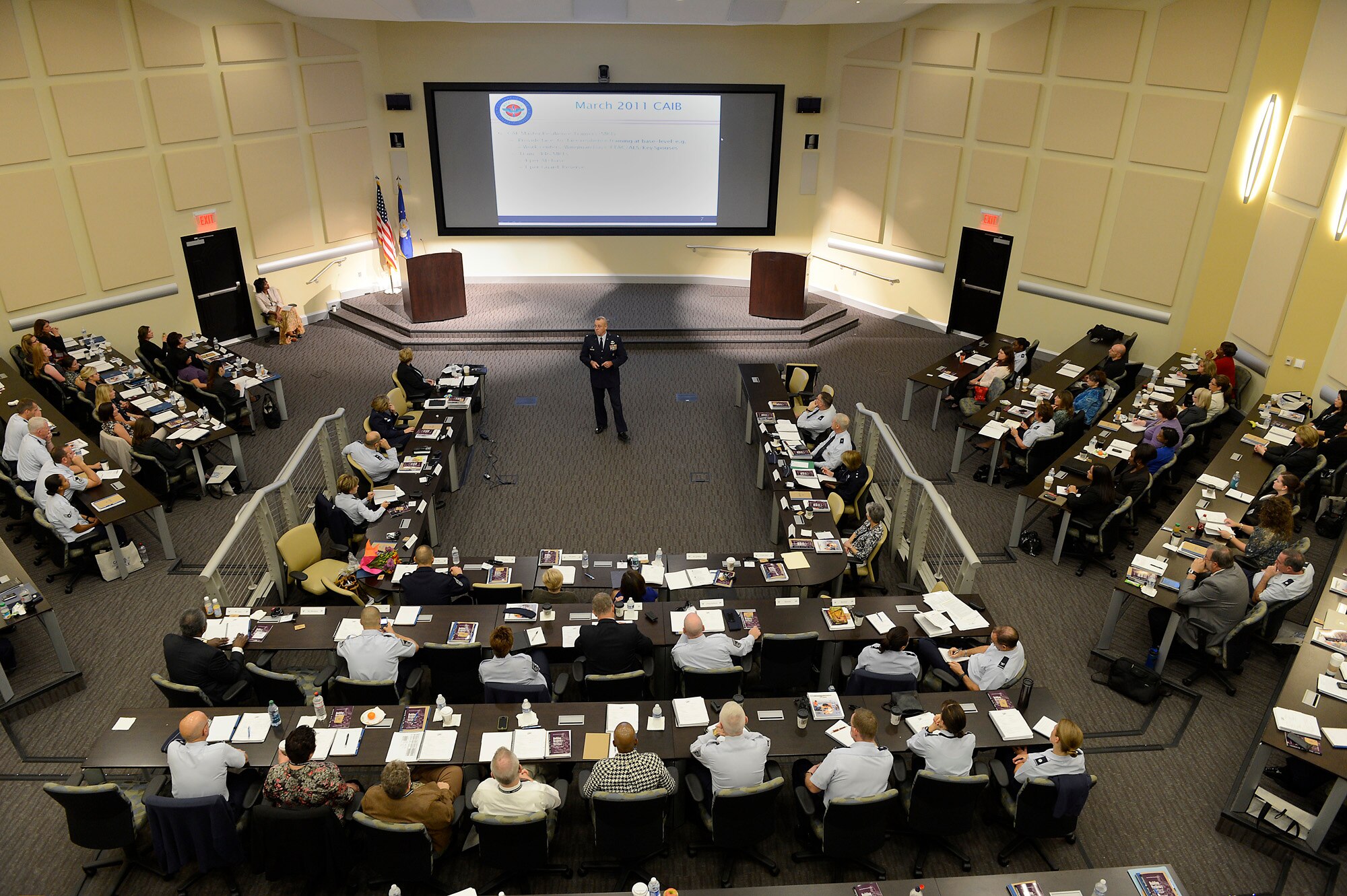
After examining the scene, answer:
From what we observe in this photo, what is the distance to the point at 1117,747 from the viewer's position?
7.49 metres

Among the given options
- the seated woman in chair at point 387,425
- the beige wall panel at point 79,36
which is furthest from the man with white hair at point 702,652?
the beige wall panel at point 79,36

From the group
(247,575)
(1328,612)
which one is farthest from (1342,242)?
(247,575)

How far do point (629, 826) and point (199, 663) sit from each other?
11.7ft

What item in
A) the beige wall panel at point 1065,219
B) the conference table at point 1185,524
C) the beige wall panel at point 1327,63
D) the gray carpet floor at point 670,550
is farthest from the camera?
the beige wall panel at point 1065,219

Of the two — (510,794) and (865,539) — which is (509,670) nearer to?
(510,794)

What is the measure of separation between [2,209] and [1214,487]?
50.4 feet

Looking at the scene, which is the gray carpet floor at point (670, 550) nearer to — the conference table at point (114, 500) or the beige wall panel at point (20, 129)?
the conference table at point (114, 500)

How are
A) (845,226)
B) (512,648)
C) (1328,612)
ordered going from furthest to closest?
(845,226) → (1328,612) → (512,648)

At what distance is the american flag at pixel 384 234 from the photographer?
53.0 feet

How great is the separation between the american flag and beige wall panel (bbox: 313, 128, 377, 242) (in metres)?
0.19

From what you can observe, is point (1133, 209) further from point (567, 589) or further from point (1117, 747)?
point (567, 589)

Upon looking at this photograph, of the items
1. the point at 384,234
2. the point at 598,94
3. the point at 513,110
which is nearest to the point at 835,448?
the point at 598,94

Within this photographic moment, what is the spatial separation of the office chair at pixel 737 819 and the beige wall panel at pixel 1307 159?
32.8 ft

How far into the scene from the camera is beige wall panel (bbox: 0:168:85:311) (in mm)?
12070
